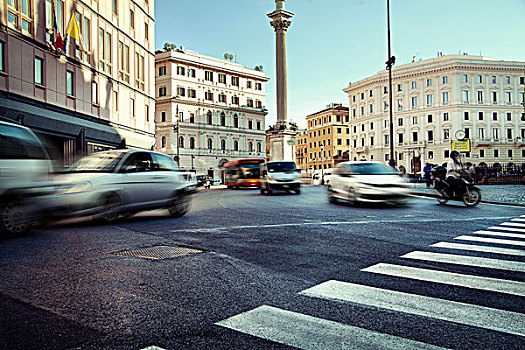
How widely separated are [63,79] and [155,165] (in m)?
15.0

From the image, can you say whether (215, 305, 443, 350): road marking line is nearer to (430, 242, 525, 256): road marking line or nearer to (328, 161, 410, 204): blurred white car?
(430, 242, 525, 256): road marking line

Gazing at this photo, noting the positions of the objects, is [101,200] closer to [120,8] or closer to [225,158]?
[120,8]

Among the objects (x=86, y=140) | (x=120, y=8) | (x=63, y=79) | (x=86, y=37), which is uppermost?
(x=120, y=8)

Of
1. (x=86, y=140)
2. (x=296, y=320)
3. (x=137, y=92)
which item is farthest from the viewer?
(x=137, y=92)

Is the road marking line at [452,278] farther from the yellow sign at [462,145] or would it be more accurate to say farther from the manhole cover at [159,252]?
the yellow sign at [462,145]

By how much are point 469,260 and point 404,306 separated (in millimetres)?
2438

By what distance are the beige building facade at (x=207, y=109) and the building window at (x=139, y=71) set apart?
1191 inches

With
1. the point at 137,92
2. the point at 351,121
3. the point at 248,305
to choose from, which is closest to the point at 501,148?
the point at 351,121

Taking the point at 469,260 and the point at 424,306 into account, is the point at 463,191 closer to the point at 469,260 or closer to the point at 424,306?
the point at 469,260

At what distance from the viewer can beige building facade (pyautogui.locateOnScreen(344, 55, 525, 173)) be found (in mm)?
76938

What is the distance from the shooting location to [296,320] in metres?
3.35

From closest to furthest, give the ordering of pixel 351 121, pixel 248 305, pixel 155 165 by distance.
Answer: pixel 248 305
pixel 155 165
pixel 351 121

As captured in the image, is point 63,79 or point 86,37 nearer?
point 63,79

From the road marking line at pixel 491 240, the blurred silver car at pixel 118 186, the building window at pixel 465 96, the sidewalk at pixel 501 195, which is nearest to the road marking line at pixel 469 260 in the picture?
the road marking line at pixel 491 240
